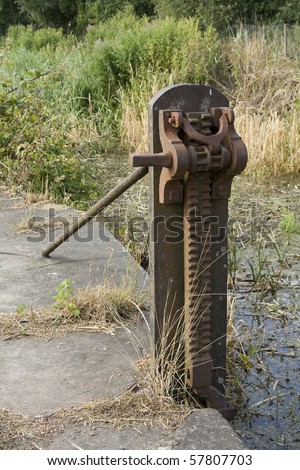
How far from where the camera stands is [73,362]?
3551 mm

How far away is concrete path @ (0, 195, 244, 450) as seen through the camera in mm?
2904

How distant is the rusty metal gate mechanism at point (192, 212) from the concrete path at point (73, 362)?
12.0 inches

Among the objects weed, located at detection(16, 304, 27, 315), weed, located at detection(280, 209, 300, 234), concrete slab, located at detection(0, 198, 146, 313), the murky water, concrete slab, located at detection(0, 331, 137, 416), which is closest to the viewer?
concrete slab, located at detection(0, 331, 137, 416)

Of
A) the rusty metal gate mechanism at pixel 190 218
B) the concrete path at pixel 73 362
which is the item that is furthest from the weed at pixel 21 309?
the rusty metal gate mechanism at pixel 190 218

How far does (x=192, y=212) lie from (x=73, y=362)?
3.23ft

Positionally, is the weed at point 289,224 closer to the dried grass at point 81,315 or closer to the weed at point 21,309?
the dried grass at point 81,315

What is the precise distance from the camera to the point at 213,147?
3033 millimetres

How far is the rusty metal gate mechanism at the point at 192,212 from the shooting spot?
302 centimetres

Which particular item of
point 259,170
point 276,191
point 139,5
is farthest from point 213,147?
point 139,5

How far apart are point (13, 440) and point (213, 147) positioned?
1.41 metres

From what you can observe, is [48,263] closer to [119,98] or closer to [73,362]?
[73,362]

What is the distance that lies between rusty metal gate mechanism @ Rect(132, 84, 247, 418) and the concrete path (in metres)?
0.31

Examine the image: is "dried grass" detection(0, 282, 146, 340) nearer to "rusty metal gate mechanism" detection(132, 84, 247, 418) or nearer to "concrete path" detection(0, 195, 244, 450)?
"concrete path" detection(0, 195, 244, 450)

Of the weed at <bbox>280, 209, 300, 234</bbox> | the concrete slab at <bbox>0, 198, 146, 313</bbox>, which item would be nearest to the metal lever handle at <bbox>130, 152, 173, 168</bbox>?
the concrete slab at <bbox>0, 198, 146, 313</bbox>
